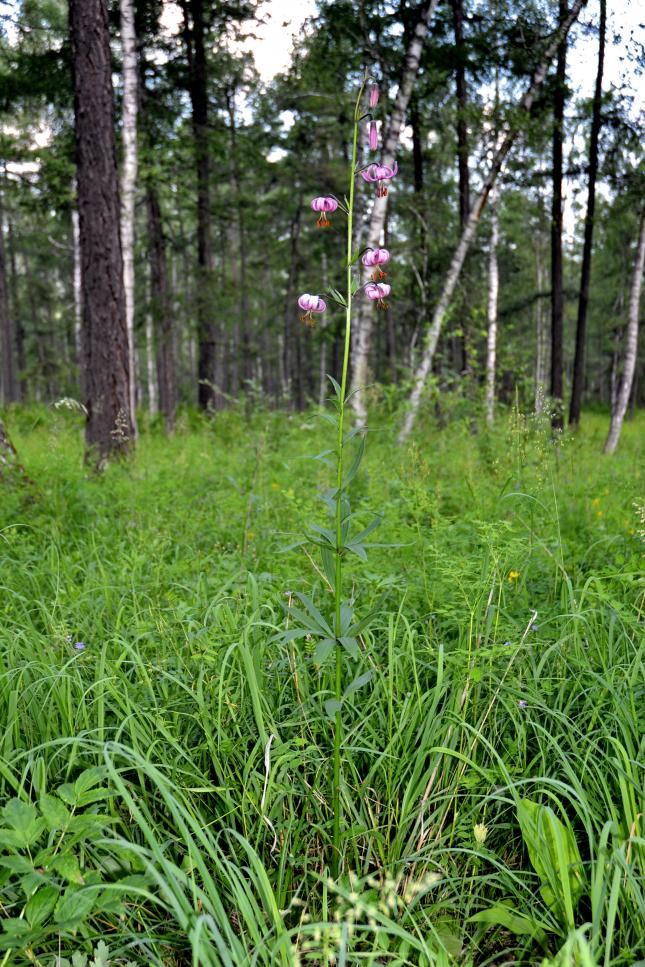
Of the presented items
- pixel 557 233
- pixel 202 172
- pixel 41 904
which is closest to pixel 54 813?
pixel 41 904

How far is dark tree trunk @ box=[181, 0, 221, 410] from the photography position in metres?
11.3

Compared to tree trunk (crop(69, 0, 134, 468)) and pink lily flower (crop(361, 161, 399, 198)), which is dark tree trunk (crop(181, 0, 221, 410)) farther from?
pink lily flower (crop(361, 161, 399, 198))

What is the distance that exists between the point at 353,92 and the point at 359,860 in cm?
1101

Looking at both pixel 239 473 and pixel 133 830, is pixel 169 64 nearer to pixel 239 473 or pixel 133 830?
pixel 239 473

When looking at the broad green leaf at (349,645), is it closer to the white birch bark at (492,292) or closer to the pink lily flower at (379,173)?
the pink lily flower at (379,173)

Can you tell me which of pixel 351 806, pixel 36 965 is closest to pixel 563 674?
pixel 351 806

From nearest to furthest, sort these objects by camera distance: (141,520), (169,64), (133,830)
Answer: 1. (133,830)
2. (141,520)
3. (169,64)

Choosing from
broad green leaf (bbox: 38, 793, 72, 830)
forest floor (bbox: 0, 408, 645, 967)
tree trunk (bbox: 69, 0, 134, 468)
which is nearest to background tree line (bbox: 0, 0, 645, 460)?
tree trunk (bbox: 69, 0, 134, 468)

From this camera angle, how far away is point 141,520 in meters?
3.82

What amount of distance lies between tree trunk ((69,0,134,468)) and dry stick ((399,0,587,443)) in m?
3.21

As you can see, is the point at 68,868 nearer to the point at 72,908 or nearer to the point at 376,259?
the point at 72,908

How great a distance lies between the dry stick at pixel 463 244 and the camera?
7.99 meters

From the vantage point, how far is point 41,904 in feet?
4.48

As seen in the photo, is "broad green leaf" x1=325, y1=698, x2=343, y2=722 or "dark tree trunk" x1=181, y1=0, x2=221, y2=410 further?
"dark tree trunk" x1=181, y1=0, x2=221, y2=410
